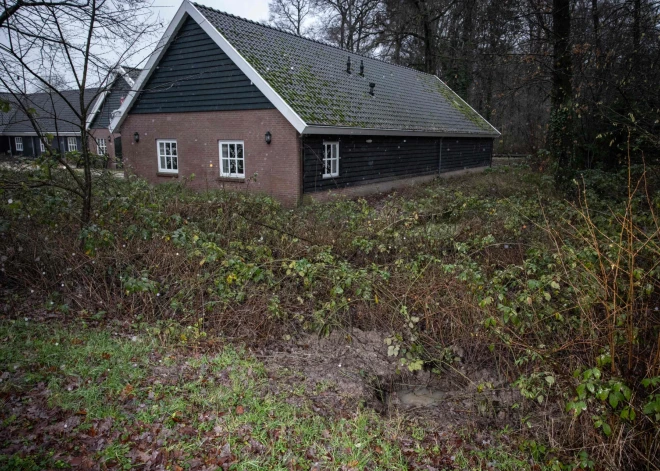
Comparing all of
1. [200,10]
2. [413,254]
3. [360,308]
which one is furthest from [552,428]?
[200,10]

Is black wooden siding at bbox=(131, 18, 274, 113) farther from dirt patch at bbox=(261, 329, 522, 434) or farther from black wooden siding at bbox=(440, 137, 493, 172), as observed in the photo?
black wooden siding at bbox=(440, 137, 493, 172)

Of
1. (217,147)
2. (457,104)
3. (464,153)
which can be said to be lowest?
(217,147)

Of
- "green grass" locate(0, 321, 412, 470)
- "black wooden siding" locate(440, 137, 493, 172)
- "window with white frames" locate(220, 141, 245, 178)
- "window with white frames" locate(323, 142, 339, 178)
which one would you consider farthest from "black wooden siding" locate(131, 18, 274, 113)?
"black wooden siding" locate(440, 137, 493, 172)

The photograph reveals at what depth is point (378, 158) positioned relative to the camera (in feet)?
54.3

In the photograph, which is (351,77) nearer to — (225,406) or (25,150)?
(225,406)

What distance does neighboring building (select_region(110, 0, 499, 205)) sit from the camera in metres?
13.2

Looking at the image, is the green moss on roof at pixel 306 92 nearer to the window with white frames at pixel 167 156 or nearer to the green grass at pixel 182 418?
the window with white frames at pixel 167 156

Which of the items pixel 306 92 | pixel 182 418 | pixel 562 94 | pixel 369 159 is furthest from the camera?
pixel 369 159

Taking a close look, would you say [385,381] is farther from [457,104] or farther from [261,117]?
[457,104]

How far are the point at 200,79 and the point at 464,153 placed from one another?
14776 mm

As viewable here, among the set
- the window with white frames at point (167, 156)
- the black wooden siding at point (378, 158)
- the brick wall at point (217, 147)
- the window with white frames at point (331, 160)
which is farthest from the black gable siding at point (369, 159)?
the window with white frames at point (167, 156)

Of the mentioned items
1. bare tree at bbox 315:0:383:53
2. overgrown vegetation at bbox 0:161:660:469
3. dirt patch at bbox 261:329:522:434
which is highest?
bare tree at bbox 315:0:383:53

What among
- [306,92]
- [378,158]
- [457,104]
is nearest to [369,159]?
[378,158]

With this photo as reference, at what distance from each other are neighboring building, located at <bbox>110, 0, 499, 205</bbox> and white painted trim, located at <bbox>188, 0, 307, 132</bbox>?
0.03m
